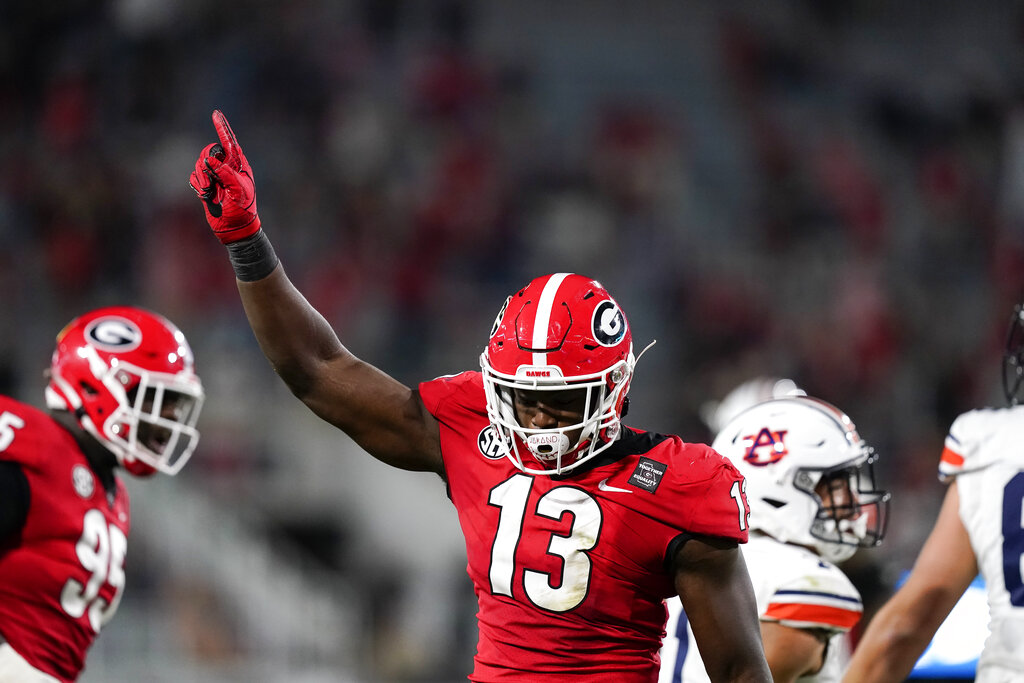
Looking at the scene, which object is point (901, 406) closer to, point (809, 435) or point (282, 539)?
point (282, 539)

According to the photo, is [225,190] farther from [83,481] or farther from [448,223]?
[448,223]

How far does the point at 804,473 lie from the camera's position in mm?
3053

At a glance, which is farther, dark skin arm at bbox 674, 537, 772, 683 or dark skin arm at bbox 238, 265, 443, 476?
dark skin arm at bbox 238, 265, 443, 476

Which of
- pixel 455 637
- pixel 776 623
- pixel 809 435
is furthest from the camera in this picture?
pixel 455 637

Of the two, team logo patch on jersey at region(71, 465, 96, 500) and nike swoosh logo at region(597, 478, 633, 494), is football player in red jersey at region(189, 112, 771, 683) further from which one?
team logo patch on jersey at region(71, 465, 96, 500)

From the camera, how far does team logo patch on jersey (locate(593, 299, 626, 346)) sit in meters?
2.42

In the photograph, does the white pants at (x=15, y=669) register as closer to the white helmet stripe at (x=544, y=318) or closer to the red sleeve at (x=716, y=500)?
the white helmet stripe at (x=544, y=318)

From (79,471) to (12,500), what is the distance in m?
0.28

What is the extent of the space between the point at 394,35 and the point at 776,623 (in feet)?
27.0

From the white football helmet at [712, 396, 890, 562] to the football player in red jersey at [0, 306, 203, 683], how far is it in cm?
173

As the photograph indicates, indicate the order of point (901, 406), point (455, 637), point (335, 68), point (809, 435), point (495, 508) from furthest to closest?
1. point (335, 68)
2. point (901, 406)
3. point (455, 637)
4. point (809, 435)
5. point (495, 508)

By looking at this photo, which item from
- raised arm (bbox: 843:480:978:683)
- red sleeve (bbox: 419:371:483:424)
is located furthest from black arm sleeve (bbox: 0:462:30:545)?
raised arm (bbox: 843:480:978:683)

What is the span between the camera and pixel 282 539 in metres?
7.14

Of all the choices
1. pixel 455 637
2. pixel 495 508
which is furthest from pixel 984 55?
pixel 495 508
